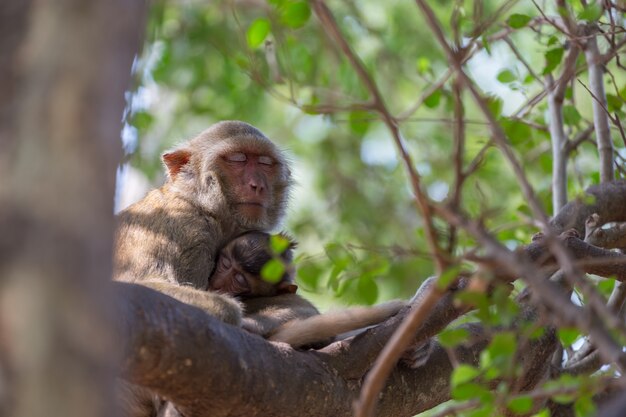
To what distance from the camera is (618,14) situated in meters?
7.44

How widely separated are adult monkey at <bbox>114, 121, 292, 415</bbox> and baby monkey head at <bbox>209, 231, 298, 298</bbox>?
11 cm

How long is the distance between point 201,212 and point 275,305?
900 mm

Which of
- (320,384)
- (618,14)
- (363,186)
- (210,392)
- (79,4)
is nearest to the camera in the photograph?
(79,4)

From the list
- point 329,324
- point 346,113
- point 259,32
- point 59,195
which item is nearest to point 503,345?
point 59,195

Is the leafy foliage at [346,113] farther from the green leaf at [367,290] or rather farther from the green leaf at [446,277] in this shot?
the green leaf at [446,277]

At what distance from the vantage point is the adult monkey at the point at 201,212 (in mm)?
6117

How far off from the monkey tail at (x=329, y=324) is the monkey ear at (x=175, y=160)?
2.16m

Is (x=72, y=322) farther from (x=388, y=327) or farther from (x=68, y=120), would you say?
(x=388, y=327)

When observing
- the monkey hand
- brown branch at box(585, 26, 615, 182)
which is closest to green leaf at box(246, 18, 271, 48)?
the monkey hand

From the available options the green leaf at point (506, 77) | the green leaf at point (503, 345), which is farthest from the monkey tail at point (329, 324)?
the green leaf at point (506, 77)

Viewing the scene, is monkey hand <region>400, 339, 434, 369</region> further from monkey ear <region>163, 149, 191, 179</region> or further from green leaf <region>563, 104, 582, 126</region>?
monkey ear <region>163, 149, 191, 179</region>

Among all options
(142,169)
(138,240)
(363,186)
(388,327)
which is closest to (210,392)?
(388,327)

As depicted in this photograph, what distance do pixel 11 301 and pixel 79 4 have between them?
2.49ft

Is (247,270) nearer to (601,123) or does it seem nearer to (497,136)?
(601,123)
